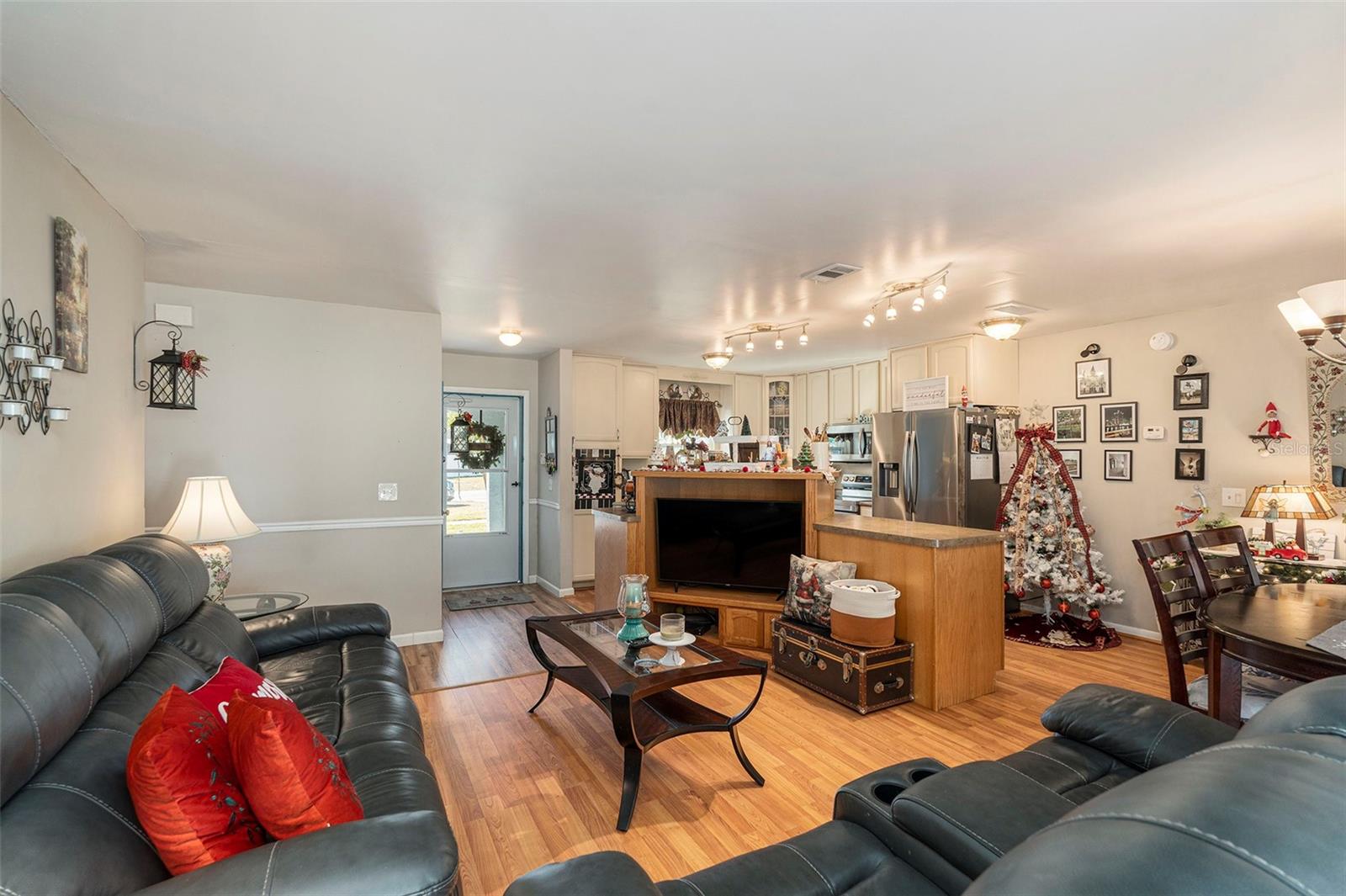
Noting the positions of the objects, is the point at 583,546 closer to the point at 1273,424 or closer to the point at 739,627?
the point at 739,627

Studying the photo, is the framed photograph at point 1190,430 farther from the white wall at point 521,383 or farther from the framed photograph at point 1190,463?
the white wall at point 521,383

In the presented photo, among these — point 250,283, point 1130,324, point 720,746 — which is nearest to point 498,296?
point 250,283

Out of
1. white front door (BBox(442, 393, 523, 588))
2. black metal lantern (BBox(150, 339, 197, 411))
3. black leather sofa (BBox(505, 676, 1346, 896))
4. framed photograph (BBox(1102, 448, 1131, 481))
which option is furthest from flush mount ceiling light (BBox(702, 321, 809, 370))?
black metal lantern (BBox(150, 339, 197, 411))

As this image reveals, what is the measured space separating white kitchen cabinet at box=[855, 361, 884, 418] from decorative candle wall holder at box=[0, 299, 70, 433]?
19.6 ft

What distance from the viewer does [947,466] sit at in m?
4.95

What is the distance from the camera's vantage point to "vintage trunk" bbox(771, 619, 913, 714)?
3.32m

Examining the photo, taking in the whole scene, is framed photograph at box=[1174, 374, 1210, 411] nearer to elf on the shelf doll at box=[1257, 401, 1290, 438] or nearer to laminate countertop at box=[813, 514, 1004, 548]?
elf on the shelf doll at box=[1257, 401, 1290, 438]

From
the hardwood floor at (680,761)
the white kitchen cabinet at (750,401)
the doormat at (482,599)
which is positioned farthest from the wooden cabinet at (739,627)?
the white kitchen cabinet at (750,401)

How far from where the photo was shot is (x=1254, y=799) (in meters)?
0.55

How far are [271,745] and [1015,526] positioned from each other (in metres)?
4.93

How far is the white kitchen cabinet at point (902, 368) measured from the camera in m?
5.57

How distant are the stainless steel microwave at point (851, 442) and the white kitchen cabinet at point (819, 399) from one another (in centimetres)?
42

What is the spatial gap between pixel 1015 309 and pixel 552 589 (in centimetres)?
474

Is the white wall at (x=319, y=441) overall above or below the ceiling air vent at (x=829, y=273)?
below
